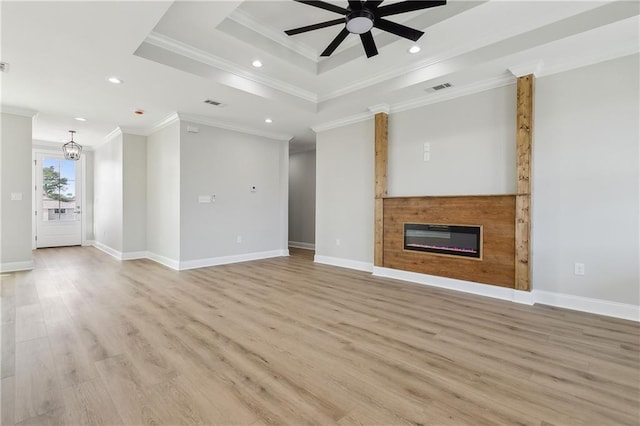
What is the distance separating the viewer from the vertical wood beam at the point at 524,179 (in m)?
3.42

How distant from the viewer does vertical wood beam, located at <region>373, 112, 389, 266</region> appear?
15.7 ft

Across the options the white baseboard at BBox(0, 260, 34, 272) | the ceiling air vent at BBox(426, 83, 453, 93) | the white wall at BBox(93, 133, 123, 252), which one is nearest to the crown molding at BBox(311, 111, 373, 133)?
the ceiling air vent at BBox(426, 83, 453, 93)

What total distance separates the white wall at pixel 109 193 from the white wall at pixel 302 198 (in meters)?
4.09

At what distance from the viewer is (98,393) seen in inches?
68.2

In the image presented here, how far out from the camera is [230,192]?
5.86 meters

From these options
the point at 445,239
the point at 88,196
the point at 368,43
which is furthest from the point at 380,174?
the point at 88,196

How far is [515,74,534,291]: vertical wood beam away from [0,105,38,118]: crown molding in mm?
7214

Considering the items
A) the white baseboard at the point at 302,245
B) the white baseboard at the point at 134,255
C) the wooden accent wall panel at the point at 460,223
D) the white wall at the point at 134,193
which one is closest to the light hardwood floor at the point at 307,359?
the wooden accent wall panel at the point at 460,223

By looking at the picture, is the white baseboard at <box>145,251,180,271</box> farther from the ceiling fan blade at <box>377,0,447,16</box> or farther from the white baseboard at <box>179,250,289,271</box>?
the ceiling fan blade at <box>377,0,447,16</box>

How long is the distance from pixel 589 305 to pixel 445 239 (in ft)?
5.33

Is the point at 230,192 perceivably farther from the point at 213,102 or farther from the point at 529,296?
the point at 529,296

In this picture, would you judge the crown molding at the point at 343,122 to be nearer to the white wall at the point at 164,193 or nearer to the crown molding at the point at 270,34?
the crown molding at the point at 270,34

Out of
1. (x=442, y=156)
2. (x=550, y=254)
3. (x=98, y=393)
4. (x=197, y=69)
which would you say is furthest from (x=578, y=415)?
(x=197, y=69)

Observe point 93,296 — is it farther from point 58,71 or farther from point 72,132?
point 72,132
